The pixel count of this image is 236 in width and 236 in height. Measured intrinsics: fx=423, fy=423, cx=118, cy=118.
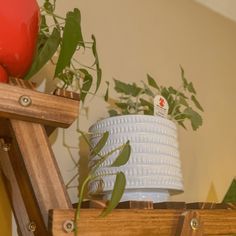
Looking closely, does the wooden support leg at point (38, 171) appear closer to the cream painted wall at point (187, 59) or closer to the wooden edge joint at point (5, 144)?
the wooden edge joint at point (5, 144)

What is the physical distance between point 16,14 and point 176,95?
483 mm

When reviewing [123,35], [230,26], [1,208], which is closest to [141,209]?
[1,208]

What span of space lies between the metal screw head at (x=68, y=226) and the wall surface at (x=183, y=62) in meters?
0.42

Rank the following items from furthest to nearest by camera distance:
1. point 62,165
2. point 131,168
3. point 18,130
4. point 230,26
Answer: point 230,26, point 62,165, point 131,168, point 18,130

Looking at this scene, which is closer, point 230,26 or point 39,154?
point 39,154

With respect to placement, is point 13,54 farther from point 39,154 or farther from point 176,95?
point 176,95

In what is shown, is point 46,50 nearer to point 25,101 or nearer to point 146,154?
point 25,101

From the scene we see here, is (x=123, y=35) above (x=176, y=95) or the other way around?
above

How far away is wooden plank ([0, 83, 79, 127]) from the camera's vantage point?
60 centimetres

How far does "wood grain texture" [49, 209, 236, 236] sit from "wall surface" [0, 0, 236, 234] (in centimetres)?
34

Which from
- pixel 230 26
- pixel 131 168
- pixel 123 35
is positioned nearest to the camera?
pixel 131 168

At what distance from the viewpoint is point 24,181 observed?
649mm

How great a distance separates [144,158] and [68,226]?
282 mm

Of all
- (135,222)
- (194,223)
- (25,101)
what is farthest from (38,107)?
(194,223)
